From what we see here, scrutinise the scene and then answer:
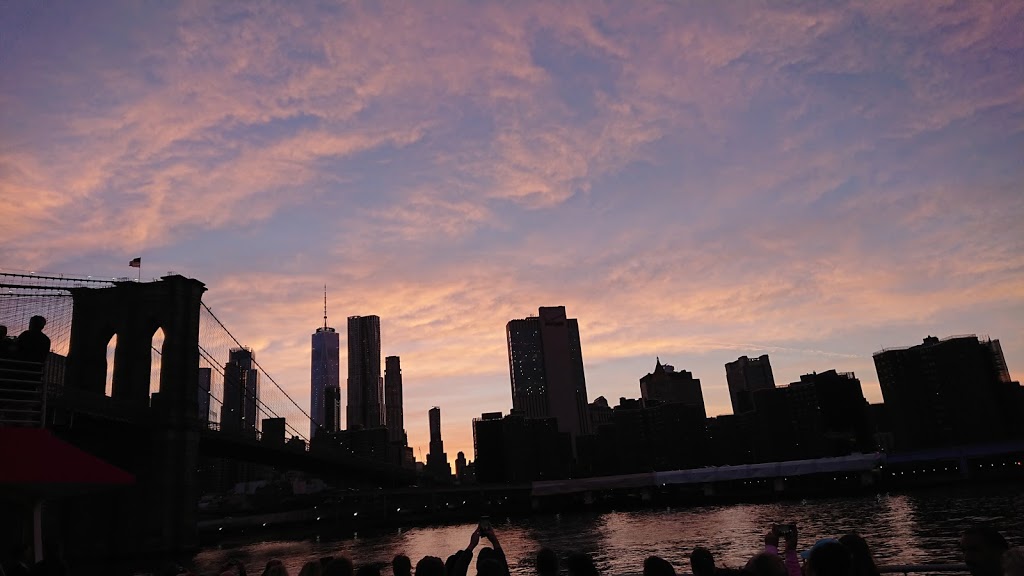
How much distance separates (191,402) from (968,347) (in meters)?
200

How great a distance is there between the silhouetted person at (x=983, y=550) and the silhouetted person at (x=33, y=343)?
1465 centimetres

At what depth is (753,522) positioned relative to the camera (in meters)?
76.1

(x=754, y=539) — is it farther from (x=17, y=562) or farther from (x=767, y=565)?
(x=767, y=565)

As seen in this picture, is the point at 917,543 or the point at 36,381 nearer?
the point at 36,381

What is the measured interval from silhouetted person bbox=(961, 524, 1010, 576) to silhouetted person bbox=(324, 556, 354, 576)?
5.13 m

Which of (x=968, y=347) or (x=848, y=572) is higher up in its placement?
(x=968, y=347)

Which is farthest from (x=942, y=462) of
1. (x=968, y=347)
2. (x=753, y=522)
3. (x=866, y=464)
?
(x=753, y=522)

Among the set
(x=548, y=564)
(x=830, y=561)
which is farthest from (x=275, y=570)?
(x=830, y=561)

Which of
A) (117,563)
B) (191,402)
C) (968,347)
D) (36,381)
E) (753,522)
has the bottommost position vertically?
(753,522)

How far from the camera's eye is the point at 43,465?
10461 mm

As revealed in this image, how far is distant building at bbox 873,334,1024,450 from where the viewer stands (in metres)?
176

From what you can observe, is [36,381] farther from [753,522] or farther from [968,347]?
[968,347]

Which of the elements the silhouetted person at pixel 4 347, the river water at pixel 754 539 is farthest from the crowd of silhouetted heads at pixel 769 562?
the river water at pixel 754 539

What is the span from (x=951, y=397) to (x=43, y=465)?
216m
